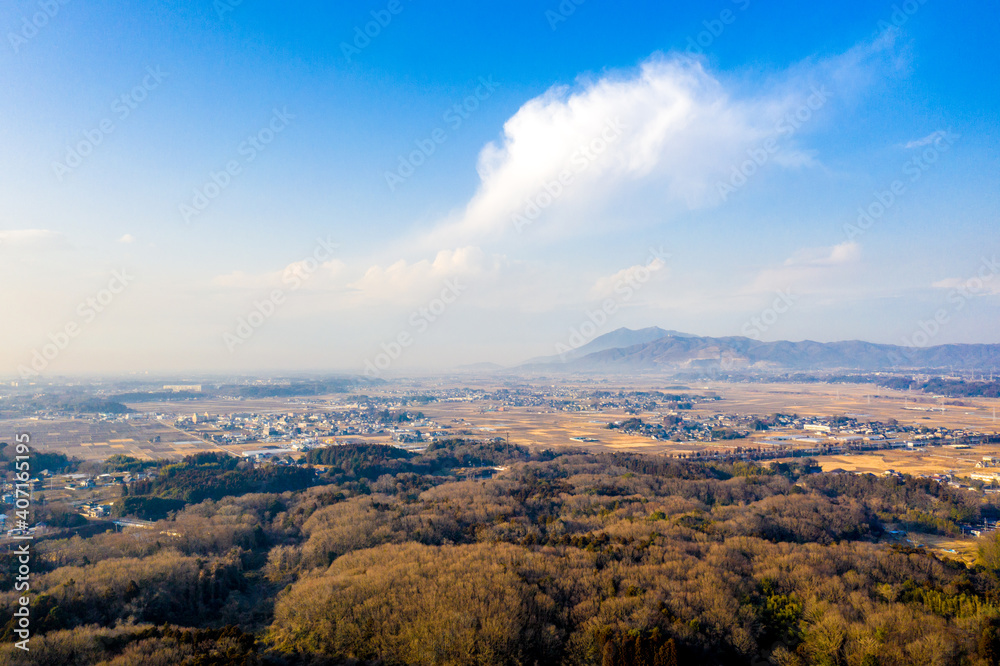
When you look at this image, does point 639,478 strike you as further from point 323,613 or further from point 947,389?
point 947,389

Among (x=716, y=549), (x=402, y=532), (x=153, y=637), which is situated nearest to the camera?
(x=153, y=637)

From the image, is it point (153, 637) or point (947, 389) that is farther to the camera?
point (947, 389)

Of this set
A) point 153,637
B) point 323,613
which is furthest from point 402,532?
point 153,637

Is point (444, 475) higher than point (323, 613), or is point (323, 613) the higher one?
point (323, 613)

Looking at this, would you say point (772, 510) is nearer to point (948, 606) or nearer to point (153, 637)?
point (948, 606)

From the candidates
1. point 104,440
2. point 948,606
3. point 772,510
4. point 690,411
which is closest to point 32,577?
point 948,606

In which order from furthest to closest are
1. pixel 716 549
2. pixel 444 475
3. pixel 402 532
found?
pixel 444 475
pixel 402 532
pixel 716 549
